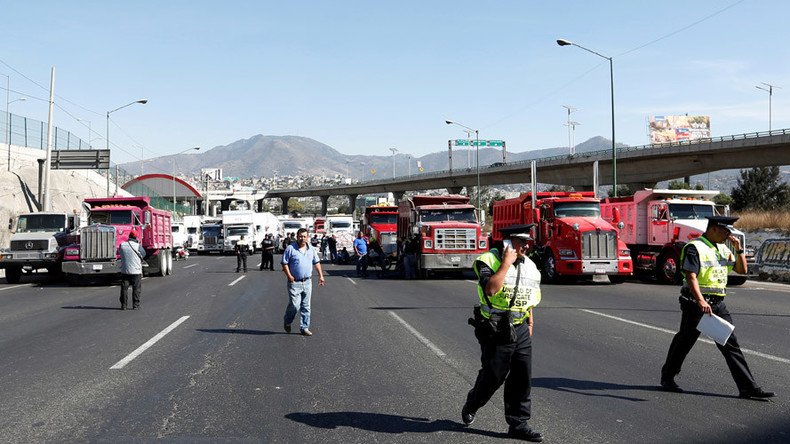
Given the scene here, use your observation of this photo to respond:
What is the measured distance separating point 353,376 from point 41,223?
22054 millimetres

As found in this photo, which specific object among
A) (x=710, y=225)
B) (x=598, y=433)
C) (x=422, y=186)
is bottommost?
(x=598, y=433)

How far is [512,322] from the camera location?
5.97 metres

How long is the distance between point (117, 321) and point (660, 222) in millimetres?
17590

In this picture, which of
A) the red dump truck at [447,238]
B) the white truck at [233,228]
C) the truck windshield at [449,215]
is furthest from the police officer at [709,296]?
the white truck at [233,228]

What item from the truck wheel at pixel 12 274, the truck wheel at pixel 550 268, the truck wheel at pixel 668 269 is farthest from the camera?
the truck wheel at pixel 12 274

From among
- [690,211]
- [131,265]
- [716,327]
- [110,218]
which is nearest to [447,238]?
[690,211]

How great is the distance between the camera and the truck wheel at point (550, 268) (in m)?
23.9

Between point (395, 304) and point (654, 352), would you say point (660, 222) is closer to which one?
point (395, 304)

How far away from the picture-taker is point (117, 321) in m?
14.0

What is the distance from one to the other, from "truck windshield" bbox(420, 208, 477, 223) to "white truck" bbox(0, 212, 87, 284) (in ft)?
41.9

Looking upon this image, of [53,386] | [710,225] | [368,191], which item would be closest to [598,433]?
[710,225]

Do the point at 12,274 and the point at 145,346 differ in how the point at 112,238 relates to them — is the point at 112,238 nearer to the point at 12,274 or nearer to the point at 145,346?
the point at 12,274

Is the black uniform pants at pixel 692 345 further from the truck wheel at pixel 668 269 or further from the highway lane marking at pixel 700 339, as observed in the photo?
the truck wheel at pixel 668 269

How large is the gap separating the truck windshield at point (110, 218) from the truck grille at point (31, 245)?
172cm
